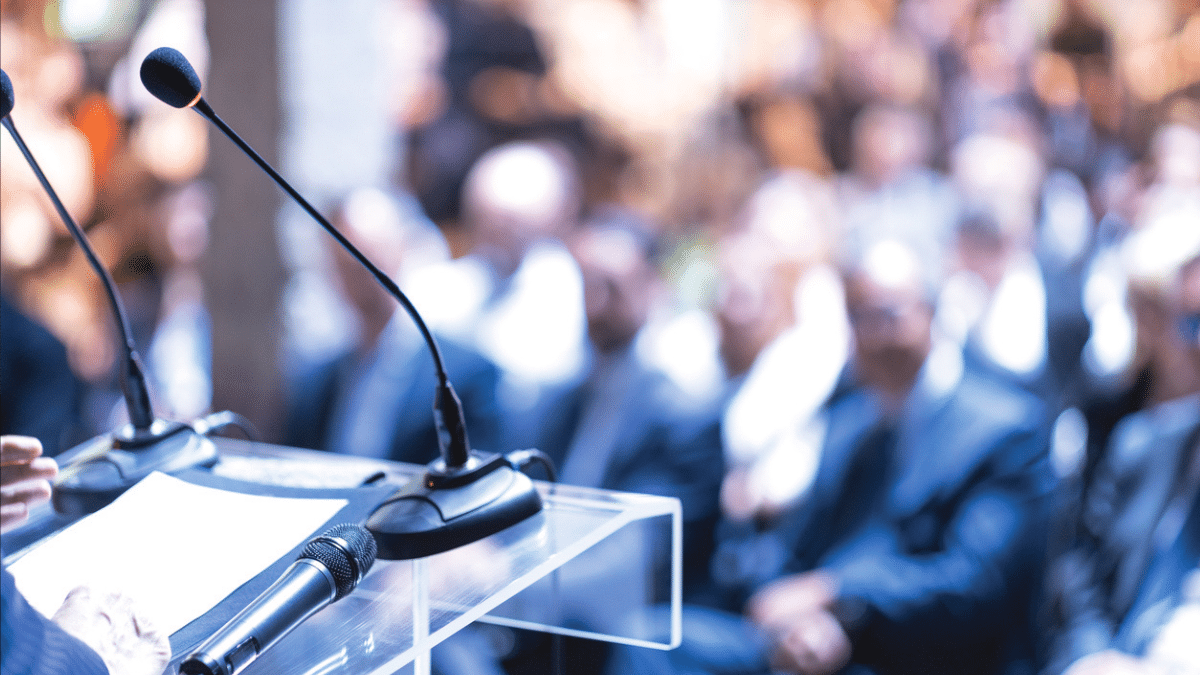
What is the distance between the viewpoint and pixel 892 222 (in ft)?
9.09

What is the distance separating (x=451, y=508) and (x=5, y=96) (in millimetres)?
463

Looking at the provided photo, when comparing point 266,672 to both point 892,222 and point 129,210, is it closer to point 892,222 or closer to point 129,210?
point 892,222

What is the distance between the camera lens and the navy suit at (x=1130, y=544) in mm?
1850

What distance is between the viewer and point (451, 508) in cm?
77

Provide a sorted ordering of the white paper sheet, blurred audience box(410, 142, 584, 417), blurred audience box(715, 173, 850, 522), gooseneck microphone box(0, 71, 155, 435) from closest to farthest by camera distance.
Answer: the white paper sheet → gooseneck microphone box(0, 71, 155, 435) → blurred audience box(715, 173, 850, 522) → blurred audience box(410, 142, 584, 417)

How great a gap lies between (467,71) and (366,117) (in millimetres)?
633

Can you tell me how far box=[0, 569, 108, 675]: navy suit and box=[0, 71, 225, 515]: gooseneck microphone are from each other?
24 cm

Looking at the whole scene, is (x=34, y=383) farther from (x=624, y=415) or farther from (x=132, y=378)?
(x=132, y=378)

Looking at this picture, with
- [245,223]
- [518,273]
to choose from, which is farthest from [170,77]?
[518,273]

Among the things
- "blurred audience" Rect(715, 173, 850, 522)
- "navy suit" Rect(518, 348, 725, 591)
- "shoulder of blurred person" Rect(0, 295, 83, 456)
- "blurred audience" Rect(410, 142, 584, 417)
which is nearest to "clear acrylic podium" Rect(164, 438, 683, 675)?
"navy suit" Rect(518, 348, 725, 591)

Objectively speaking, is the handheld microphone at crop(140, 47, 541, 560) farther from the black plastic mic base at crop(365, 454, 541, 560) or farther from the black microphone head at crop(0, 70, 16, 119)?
the black microphone head at crop(0, 70, 16, 119)

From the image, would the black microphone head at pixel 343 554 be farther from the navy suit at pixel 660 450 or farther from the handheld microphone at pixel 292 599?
the navy suit at pixel 660 450

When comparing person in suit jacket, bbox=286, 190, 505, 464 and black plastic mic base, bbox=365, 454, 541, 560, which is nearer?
black plastic mic base, bbox=365, 454, 541, 560

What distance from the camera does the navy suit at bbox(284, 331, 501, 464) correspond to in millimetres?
2551
